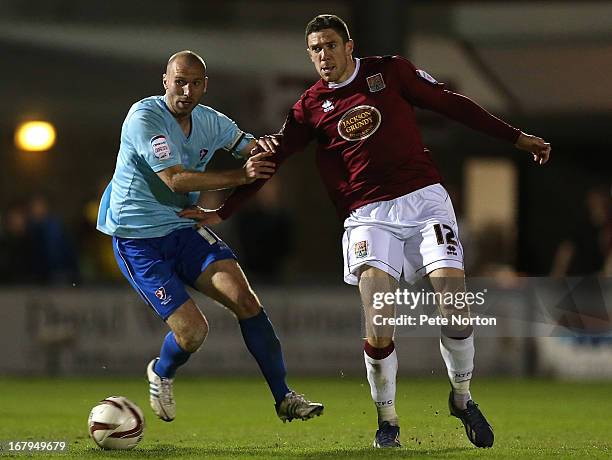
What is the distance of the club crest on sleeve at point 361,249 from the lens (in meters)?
8.03

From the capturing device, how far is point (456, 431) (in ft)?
28.3

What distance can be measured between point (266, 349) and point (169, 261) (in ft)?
2.43

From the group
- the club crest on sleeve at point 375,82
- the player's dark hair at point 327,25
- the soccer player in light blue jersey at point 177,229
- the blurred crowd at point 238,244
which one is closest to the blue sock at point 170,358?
the soccer player in light blue jersey at point 177,229

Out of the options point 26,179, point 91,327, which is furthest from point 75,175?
point 91,327

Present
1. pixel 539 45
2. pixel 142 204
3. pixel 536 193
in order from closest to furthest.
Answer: pixel 142 204 < pixel 539 45 < pixel 536 193

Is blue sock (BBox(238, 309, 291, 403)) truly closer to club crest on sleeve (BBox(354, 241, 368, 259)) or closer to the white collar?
club crest on sleeve (BBox(354, 241, 368, 259))

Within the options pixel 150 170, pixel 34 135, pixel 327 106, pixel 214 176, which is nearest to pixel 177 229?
pixel 150 170

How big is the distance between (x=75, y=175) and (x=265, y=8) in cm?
315

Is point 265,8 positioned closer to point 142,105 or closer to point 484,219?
point 484,219

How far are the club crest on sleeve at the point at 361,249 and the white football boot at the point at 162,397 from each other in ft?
4.63

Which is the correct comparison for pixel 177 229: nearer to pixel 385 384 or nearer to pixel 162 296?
pixel 162 296

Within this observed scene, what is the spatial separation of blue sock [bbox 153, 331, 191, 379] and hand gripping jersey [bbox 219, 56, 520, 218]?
3.96ft

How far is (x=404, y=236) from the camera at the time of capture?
8.12m

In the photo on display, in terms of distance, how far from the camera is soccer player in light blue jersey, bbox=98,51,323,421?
825 centimetres
